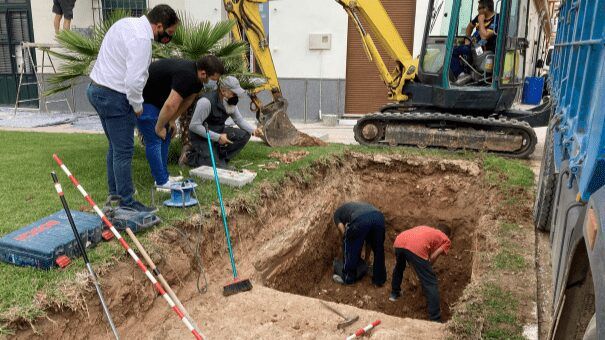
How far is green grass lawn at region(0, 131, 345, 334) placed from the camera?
3.69 m

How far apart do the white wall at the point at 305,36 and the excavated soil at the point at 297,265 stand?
5.99m

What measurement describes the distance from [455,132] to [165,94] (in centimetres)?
558

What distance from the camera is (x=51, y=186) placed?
602 centimetres

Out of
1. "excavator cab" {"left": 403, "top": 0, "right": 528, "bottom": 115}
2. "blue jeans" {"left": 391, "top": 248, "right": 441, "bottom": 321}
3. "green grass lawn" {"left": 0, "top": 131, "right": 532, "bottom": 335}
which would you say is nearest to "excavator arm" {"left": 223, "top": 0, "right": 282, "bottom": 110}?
"green grass lawn" {"left": 0, "top": 131, "right": 532, "bottom": 335}

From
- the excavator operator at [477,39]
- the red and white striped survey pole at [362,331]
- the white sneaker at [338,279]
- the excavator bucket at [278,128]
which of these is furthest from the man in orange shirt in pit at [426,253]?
the excavator operator at [477,39]

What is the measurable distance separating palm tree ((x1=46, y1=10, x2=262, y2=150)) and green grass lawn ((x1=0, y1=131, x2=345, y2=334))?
1.16 metres

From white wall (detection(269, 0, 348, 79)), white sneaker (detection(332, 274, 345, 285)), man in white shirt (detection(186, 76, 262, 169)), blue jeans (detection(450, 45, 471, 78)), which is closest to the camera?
man in white shirt (detection(186, 76, 262, 169))

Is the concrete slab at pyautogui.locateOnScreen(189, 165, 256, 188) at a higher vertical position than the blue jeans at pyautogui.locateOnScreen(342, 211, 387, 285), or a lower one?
higher

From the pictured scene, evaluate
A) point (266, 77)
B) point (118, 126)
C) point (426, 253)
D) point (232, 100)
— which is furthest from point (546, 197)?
point (266, 77)

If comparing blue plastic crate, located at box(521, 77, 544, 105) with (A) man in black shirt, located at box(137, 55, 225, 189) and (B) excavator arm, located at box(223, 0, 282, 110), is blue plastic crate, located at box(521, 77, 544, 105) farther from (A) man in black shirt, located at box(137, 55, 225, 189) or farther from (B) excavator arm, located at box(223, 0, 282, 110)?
(A) man in black shirt, located at box(137, 55, 225, 189)

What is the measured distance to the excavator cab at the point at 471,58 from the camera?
8477 mm

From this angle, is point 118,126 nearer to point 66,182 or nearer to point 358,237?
point 66,182

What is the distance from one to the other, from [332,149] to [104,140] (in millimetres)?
4580

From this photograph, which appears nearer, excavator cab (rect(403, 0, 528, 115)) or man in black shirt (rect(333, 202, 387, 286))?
man in black shirt (rect(333, 202, 387, 286))
